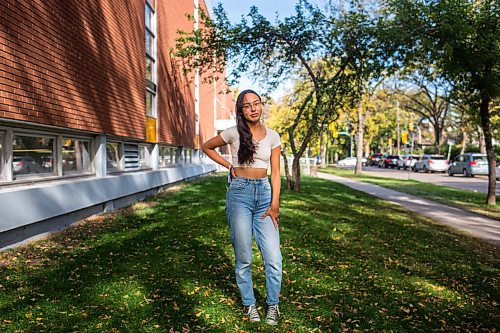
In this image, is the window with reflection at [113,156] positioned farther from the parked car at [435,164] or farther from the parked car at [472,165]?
the parked car at [435,164]

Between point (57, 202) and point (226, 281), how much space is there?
146 inches

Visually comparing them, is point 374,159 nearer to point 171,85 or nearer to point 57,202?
point 171,85

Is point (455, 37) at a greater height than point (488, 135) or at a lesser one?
greater

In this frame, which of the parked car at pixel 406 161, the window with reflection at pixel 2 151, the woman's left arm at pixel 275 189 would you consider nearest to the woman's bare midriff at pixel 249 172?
the woman's left arm at pixel 275 189

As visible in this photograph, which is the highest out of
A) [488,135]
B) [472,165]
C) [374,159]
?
[488,135]

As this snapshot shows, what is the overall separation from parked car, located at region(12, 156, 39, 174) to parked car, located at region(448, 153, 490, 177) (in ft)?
97.4

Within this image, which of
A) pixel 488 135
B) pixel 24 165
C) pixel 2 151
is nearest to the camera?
pixel 2 151

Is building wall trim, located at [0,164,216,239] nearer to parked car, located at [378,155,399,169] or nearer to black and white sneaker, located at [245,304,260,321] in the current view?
black and white sneaker, located at [245,304,260,321]

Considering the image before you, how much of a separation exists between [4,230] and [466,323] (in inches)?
209

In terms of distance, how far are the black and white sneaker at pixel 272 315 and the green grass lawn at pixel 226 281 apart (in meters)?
0.06

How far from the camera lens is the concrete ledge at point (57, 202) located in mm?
5672

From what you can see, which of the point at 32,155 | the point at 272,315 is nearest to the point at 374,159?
the point at 32,155

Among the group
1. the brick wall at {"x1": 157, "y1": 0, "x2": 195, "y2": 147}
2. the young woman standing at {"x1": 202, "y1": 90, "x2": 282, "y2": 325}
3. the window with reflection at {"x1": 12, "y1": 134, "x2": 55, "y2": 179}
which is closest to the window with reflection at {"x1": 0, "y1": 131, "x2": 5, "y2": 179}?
the window with reflection at {"x1": 12, "y1": 134, "x2": 55, "y2": 179}

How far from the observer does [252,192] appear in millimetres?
3514
